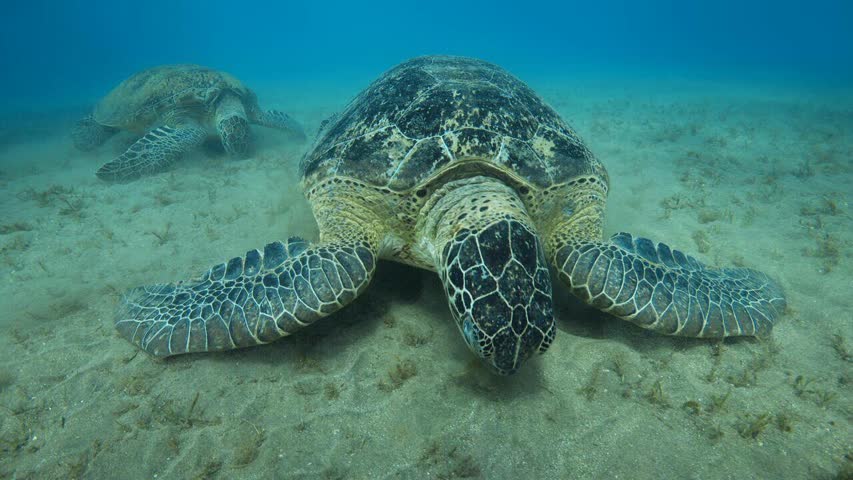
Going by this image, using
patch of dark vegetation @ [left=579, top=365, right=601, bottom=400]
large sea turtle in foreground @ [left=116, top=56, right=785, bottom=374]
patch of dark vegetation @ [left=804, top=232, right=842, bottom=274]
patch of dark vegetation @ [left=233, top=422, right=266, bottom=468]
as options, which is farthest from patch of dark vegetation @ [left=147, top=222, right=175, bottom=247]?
patch of dark vegetation @ [left=804, top=232, right=842, bottom=274]

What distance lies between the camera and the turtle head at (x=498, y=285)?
2.40 metres

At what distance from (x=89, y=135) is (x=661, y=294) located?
12950mm

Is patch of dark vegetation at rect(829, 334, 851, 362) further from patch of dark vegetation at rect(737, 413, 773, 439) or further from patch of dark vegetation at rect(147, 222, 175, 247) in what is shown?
patch of dark vegetation at rect(147, 222, 175, 247)

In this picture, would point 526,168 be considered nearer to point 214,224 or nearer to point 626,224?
point 626,224

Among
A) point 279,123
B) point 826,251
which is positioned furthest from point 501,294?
point 279,123

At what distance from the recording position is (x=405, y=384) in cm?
285

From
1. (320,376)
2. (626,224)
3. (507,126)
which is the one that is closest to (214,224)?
(320,376)

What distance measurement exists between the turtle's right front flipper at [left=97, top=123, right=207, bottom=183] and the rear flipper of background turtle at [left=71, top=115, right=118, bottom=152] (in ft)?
8.83

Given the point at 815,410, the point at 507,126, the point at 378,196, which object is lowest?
the point at 815,410

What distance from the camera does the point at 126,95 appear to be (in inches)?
363

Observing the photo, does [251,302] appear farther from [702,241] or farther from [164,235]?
[702,241]

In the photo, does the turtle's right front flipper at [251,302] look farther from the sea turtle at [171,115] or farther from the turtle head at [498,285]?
the sea turtle at [171,115]

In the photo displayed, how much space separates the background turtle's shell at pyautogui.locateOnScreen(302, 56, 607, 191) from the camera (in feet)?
11.7

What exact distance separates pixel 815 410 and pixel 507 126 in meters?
3.25
